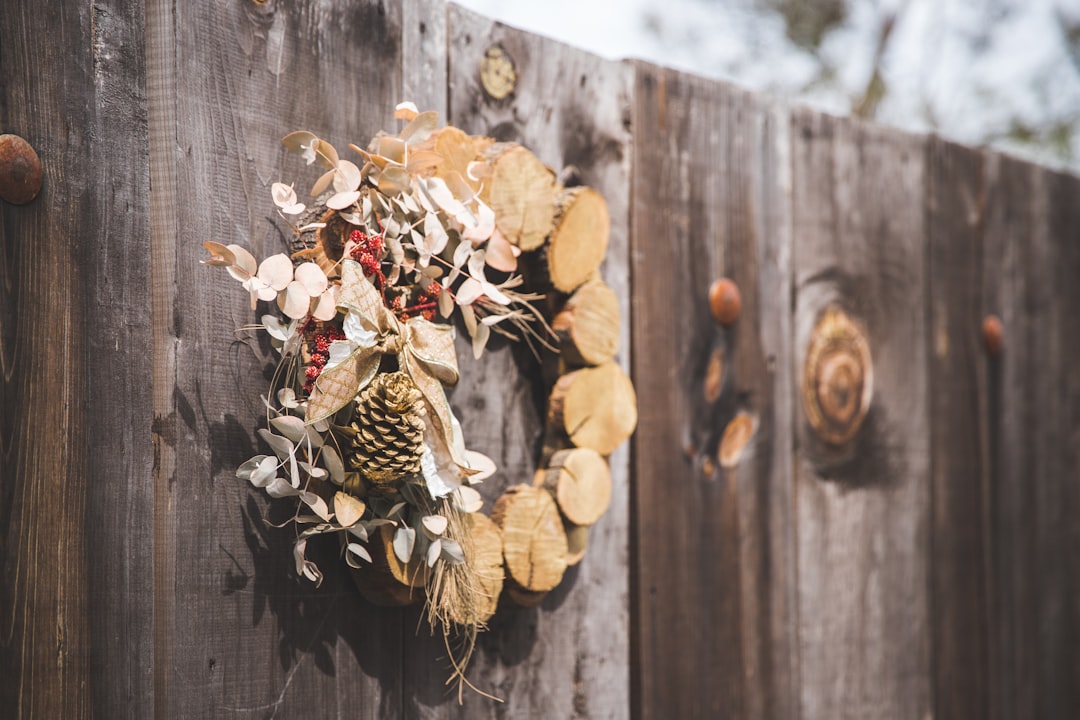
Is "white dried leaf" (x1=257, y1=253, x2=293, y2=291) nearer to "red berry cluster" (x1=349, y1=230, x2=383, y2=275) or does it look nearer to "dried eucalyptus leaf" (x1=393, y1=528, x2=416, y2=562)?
"red berry cluster" (x1=349, y1=230, x2=383, y2=275)

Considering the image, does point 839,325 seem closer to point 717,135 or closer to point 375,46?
point 717,135

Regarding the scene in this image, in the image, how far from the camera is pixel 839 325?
1705mm

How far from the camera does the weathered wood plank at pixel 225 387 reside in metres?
0.98

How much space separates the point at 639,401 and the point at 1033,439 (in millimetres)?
1137

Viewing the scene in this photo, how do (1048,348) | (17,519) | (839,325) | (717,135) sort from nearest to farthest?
1. (17,519)
2. (717,135)
3. (839,325)
4. (1048,348)

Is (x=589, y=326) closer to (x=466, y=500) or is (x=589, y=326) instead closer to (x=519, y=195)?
(x=519, y=195)

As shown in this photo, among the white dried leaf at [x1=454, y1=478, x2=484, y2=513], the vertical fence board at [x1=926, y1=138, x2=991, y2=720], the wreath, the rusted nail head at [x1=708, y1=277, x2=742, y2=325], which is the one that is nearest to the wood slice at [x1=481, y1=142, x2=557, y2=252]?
the wreath

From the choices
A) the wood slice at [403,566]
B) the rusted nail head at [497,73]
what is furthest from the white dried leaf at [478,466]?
the rusted nail head at [497,73]

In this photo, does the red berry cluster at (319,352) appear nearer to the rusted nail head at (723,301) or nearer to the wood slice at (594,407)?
the wood slice at (594,407)

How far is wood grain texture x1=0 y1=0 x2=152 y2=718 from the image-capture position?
0.90m

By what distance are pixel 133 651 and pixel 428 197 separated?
1.84 feet

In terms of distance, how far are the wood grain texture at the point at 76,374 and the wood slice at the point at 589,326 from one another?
1.67ft

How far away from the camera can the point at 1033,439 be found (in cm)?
208

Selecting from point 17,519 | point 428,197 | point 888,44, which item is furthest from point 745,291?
point 888,44
